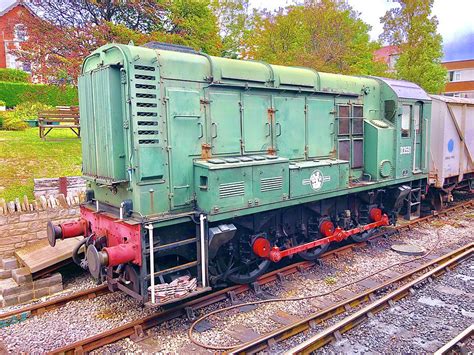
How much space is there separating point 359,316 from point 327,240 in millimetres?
2269

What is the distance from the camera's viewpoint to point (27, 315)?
5.93 meters

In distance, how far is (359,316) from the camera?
573 cm

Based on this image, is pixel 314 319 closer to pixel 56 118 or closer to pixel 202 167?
pixel 202 167

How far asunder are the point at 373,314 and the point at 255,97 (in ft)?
13.3

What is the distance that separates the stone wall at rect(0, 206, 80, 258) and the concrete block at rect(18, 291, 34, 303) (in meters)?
1.69

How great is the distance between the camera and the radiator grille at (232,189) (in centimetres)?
579

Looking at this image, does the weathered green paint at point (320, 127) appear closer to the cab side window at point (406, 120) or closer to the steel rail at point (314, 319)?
the cab side window at point (406, 120)

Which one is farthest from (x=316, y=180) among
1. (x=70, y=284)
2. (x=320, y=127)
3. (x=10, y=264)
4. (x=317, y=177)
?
(x=10, y=264)

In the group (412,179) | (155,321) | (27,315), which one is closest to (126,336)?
(155,321)

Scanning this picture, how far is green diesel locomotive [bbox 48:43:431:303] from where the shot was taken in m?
5.46

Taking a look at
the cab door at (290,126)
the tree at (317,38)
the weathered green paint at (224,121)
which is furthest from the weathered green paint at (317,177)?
the tree at (317,38)

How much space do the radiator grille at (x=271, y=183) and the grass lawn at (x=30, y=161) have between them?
5.97 metres

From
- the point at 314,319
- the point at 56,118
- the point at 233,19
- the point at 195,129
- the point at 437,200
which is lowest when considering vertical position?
the point at 314,319

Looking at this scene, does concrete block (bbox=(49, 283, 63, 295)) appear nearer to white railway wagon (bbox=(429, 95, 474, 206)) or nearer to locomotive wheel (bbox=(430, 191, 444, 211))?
white railway wagon (bbox=(429, 95, 474, 206))
